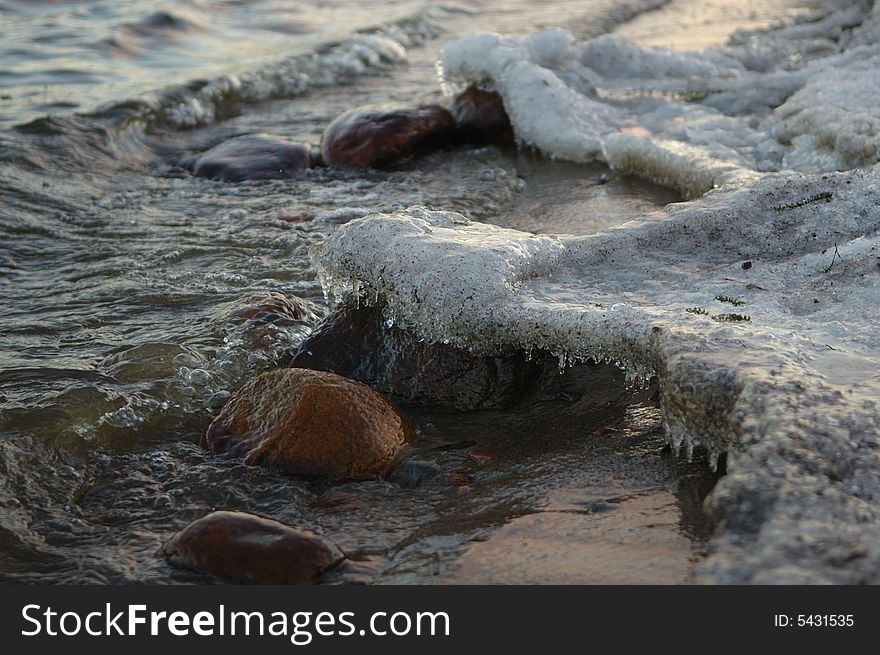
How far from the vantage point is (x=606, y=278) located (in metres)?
3.83

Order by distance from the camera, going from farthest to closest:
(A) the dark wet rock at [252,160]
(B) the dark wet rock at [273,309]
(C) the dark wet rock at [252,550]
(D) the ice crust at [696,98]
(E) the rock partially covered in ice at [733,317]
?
(A) the dark wet rock at [252,160] → (D) the ice crust at [696,98] → (B) the dark wet rock at [273,309] → (C) the dark wet rock at [252,550] → (E) the rock partially covered in ice at [733,317]

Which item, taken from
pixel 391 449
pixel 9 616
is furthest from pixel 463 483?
pixel 9 616

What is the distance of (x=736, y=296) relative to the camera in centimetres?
357

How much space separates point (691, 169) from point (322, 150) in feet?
8.25

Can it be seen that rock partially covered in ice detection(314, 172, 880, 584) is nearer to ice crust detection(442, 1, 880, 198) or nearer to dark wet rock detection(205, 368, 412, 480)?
dark wet rock detection(205, 368, 412, 480)

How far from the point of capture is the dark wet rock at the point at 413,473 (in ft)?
10.1

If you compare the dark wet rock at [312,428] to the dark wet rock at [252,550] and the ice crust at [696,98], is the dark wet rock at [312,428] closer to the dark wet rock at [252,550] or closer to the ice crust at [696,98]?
the dark wet rock at [252,550]

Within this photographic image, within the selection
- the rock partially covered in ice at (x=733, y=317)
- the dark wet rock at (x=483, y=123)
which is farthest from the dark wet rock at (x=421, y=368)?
the dark wet rock at (x=483, y=123)

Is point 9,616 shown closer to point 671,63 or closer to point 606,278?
point 606,278

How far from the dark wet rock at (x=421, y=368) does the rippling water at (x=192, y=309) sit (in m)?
0.09

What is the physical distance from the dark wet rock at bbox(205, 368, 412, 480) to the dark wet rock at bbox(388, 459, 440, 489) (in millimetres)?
44

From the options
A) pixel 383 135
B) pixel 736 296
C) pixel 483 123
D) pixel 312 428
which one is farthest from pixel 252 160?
pixel 736 296

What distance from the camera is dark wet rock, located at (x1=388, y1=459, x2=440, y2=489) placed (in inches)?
121

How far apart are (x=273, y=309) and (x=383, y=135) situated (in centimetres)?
278
